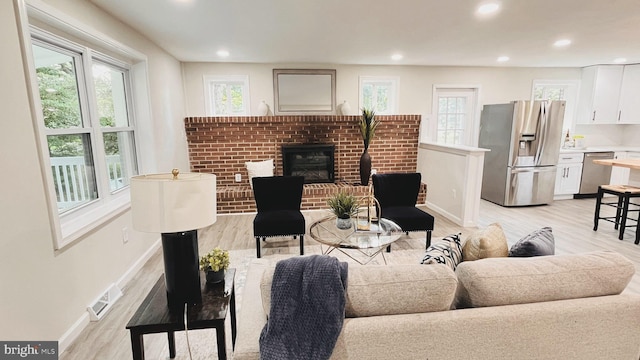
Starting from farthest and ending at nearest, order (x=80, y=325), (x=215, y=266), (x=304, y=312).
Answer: (x=80, y=325), (x=215, y=266), (x=304, y=312)

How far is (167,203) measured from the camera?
4.01ft

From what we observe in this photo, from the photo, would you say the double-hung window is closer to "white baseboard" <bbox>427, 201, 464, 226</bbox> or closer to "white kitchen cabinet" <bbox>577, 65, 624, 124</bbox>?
"white baseboard" <bbox>427, 201, 464, 226</bbox>

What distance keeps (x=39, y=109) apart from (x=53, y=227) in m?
0.71

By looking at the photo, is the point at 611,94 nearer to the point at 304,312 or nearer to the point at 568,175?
the point at 568,175

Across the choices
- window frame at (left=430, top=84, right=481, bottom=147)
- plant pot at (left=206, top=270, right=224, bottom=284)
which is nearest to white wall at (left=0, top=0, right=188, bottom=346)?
plant pot at (left=206, top=270, right=224, bottom=284)

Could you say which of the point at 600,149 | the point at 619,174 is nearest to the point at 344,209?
the point at 600,149

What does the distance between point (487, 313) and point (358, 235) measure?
1467 mm

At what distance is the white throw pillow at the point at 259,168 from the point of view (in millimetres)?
4875

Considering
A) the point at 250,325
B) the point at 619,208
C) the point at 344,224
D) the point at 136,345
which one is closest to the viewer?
the point at 250,325

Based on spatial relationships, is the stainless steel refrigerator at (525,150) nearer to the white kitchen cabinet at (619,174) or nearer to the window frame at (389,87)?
the white kitchen cabinet at (619,174)

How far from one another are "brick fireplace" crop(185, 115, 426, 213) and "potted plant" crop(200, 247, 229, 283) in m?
3.11

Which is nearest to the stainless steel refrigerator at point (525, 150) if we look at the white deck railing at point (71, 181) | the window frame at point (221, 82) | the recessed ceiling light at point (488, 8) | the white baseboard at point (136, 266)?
the recessed ceiling light at point (488, 8)

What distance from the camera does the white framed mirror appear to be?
5098 millimetres

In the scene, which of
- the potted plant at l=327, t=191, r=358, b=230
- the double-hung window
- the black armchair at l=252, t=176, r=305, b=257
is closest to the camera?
the double-hung window
